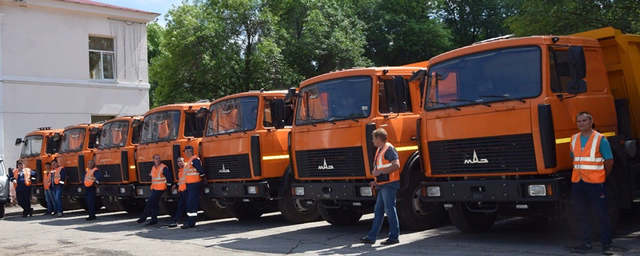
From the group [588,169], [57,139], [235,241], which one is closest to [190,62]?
[57,139]

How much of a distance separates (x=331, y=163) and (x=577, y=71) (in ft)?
13.8

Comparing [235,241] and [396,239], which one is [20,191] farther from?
[396,239]

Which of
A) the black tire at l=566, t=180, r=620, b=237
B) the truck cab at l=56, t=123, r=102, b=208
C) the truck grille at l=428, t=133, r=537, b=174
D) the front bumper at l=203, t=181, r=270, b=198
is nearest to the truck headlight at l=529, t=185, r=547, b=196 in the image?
the truck grille at l=428, t=133, r=537, b=174

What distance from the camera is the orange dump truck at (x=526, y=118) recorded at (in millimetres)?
8664

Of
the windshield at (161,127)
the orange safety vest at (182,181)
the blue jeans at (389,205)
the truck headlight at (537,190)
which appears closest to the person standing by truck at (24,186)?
the windshield at (161,127)

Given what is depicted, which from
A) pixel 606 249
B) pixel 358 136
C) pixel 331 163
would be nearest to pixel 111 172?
pixel 331 163

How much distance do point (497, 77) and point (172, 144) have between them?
8419 mm

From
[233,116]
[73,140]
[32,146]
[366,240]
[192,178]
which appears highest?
[32,146]

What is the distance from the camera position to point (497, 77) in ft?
30.0

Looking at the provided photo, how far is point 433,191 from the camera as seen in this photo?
9.70 meters

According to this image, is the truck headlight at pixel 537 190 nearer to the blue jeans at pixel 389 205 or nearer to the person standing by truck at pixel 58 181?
the blue jeans at pixel 389 205

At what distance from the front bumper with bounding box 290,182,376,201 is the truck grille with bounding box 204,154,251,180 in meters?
1.89

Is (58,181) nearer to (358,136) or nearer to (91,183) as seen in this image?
(91,183)

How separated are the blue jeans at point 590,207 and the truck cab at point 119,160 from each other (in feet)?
37.1
